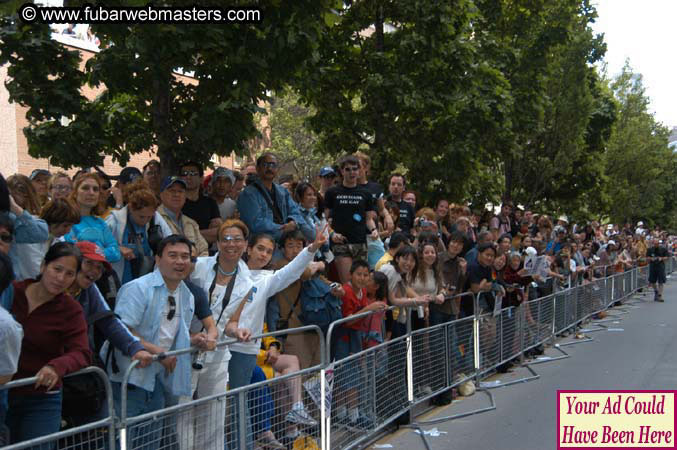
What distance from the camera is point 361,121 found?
45.5ft

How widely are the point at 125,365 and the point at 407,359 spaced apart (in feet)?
12.3

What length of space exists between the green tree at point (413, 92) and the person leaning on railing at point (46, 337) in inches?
370

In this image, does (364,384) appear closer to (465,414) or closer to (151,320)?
(465,414)

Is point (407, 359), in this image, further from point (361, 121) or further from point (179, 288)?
point (361, 121)

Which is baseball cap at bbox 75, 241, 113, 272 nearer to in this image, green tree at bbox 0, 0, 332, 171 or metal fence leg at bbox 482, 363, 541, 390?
green tree at bbox 0, 0, 332, 171

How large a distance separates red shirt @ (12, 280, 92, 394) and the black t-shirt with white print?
4997mm

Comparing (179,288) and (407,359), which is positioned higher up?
(179,288)

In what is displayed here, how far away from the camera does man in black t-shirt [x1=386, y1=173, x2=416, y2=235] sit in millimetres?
10844

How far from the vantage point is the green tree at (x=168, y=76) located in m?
7.26

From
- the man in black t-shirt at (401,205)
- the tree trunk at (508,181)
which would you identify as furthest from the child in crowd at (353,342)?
the tree trunk at (508,181)

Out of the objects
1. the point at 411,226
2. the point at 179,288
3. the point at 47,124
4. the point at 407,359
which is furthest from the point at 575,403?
the point at 47,124

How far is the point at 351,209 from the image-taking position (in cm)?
882

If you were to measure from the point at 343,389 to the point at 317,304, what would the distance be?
0.76m

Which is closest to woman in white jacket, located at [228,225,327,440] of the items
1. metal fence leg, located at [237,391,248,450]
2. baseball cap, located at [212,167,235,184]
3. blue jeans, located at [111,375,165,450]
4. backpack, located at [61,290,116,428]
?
metal fence leg, located at [237,391,248,450]
